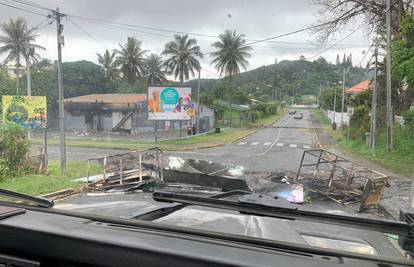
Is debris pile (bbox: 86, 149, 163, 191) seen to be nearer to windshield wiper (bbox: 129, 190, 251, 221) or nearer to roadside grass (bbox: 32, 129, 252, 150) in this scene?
windshield wiper (bbox: 129, 190, 251, 221)

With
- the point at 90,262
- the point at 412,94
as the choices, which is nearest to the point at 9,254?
the point at 90,262

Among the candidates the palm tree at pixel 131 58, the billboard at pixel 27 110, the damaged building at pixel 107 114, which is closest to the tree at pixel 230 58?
the damaged building at pixel 107 114

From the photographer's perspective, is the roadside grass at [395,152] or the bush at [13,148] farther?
the roadside grass at [395,152]

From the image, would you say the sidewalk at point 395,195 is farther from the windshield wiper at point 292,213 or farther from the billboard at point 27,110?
the billboard at point 27,110

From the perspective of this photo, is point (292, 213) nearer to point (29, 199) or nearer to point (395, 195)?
point (29, 199)

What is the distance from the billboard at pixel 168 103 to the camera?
3097 centimetres

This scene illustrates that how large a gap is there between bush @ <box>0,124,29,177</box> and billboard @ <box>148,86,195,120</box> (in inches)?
671

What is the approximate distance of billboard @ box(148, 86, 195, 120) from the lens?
31.0 meters

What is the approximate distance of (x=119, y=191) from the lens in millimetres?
10727

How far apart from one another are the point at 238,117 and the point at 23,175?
166 feet

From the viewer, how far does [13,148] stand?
13.4m

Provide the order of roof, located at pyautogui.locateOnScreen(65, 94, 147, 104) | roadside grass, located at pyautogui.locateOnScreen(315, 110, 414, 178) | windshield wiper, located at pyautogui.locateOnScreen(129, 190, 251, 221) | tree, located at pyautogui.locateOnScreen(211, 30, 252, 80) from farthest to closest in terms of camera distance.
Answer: tree, located at pyautogui.locateOnScreen(211, 30, 252, 80) → roof, located at pyautogui.locateOnScreen(65, 94, 147, 104) → roadside grass, located at pyautogui.locateOnScreen(315, 110, 414, 178) → windshield wiper, located at pyautogui.locateOnScreen(129, 190, 251, 221)

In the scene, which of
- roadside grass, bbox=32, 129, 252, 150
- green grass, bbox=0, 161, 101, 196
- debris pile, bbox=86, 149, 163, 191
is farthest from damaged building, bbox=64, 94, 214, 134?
debris pile, bbox=86, 149, 163, 191

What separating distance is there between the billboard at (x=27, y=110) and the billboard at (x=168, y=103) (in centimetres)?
1543
